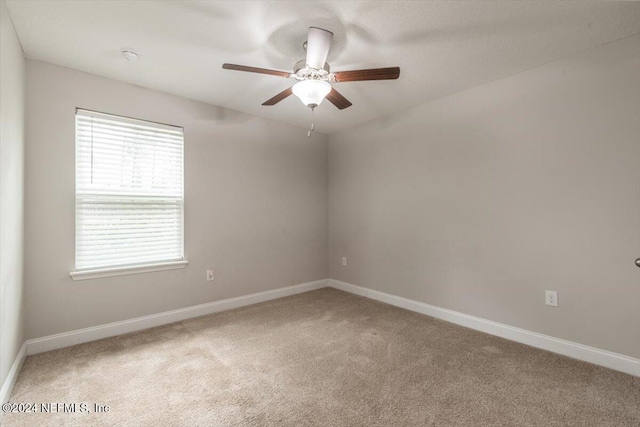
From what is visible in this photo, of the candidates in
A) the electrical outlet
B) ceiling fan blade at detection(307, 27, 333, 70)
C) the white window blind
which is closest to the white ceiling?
ceiling fan blade at detection(307, 27, 333, 70)

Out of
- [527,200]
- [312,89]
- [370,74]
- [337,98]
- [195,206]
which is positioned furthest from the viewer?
[195,206]

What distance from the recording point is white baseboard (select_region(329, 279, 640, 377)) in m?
2.07

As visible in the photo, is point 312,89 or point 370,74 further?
point 312,89

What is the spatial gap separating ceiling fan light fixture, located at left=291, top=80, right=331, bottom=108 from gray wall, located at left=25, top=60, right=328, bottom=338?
167cm

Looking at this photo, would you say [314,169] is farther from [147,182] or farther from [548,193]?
[548,193]

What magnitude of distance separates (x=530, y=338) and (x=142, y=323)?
11.4 ft

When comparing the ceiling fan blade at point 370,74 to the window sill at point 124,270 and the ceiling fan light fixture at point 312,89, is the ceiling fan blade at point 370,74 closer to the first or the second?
the ceiling fan light fixture at point 312,89

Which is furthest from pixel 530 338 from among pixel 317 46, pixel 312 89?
pixel 317 46

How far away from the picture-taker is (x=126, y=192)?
108 inches

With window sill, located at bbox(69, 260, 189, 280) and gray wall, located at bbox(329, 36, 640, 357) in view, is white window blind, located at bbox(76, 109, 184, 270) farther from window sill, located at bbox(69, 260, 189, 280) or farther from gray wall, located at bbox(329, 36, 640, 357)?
gray wall, located at bbox(329, 36, 640, 357)

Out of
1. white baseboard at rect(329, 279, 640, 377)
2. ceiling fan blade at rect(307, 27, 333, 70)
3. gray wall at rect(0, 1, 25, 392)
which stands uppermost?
ceiling fan blade at rect(307, 27, 333, 70)

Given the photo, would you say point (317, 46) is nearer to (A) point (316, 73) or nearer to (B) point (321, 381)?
(A) point (316, 73)

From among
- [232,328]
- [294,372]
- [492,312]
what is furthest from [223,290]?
[492,312]

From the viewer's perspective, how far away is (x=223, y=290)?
340 cm
